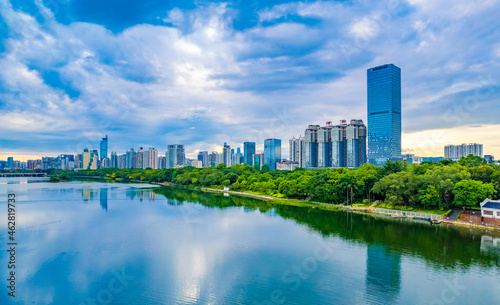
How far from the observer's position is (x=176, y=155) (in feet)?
319

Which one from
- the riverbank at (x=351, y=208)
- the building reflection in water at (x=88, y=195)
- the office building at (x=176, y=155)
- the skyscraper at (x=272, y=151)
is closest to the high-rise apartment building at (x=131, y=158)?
the office building at (x=176, y=155)

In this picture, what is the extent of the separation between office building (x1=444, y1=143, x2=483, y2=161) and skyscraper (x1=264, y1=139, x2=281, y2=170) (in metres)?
34.1

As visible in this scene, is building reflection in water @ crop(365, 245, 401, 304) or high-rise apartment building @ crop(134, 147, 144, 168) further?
high-rise apartment building @ crop(134, 147, 144, 168)

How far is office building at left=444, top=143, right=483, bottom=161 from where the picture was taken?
4525 cm

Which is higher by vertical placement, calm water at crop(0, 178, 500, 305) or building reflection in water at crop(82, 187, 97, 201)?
building reflection in water at crop(82, 187, 97, 201)

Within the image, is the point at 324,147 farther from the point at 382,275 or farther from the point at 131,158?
the point at 131,158

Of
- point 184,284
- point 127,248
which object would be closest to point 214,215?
point 127,248

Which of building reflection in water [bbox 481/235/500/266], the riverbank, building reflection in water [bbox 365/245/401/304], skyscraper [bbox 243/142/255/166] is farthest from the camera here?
skyscraper [bbox 243/142/255/166]

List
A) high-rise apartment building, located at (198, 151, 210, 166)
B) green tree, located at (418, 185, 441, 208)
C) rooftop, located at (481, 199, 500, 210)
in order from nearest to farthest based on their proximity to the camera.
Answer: rooftop, located at (481, 199, 500, 210), green tree, located at (418, 185, 441, 208), high-rise apartment building, located at (198, 151, 210, 166)

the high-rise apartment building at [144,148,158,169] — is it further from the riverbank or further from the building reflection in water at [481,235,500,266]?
the building reflection in water at [481,235,500,266]

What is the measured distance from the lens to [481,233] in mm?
13750

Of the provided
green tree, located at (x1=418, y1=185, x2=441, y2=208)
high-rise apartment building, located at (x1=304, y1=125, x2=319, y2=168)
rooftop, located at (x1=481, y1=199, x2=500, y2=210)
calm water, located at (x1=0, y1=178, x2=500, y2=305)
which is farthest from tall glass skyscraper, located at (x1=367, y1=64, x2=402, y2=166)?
rooftop, located at (x1=481, y1=199, x2=500, y2=210)

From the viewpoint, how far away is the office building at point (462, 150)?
45.2 m

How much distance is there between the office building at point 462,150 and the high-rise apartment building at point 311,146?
71.9ft
